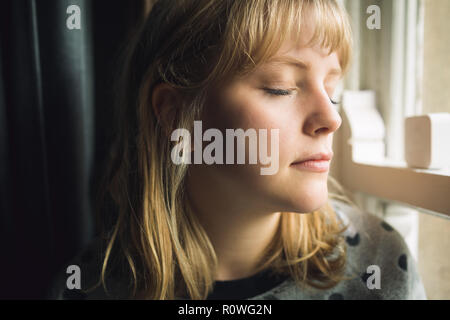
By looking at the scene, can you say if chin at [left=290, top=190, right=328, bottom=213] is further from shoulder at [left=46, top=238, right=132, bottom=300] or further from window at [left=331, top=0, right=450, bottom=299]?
shoulder at [left=46, top=238, right=132, bottom=300]

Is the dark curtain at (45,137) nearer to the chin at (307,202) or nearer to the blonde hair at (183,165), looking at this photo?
the blonde hair at (183,165)

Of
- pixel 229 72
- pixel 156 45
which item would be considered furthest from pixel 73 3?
pixel 229 72

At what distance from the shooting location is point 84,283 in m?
0.67

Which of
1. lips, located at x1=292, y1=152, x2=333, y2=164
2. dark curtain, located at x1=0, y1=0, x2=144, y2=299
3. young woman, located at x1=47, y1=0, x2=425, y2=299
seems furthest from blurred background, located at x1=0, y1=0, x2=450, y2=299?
lips, located at x1=292, y1=152, x2=333, y2=164

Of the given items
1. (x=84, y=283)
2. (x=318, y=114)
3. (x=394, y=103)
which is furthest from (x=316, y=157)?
(x=84, y=283)

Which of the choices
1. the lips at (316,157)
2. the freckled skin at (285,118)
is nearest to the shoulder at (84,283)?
the freckled skin at (285,118)

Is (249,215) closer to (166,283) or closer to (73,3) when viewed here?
(166,283)

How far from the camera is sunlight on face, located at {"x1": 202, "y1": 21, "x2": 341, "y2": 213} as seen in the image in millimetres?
530

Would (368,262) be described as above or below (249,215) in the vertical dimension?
below

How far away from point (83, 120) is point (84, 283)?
37cm
